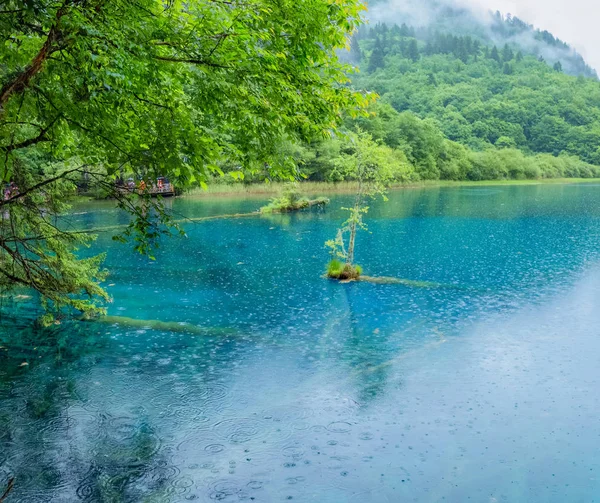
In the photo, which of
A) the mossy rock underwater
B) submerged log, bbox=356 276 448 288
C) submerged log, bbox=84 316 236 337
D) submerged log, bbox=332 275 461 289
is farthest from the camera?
the mossy rock underwater

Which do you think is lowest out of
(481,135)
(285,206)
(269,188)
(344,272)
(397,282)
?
(397,282)

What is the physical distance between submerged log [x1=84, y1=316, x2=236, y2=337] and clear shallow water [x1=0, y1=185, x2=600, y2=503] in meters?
0.35

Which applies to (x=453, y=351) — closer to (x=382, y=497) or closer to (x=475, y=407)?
(x=475, y=407)

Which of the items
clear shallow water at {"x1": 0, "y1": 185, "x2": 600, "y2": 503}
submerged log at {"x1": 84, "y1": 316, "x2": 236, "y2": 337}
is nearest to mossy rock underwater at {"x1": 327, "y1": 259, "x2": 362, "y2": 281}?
clear shallow water at {"x1": 0, "y1": 185, "x2": 600, "y2": 503}

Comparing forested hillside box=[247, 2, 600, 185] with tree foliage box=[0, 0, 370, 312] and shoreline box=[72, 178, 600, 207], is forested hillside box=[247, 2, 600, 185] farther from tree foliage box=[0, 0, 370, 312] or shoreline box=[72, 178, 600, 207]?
tree foliage box=[0, 0, 370, 312]

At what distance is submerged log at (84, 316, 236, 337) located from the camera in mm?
19094

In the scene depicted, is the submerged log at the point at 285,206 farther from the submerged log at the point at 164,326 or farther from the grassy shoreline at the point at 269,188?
the submerged log at the point at 164,326

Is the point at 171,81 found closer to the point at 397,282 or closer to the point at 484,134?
the point at 397,282

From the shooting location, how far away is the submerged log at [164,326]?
1909 centimetres

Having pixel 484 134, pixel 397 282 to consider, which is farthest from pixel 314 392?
pixel 484 134

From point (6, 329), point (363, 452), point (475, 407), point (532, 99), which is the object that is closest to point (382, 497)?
point (363, 452)

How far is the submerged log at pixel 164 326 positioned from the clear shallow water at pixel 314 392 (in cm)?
35

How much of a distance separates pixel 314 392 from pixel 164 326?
25.4ft

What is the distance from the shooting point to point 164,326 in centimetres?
1977
